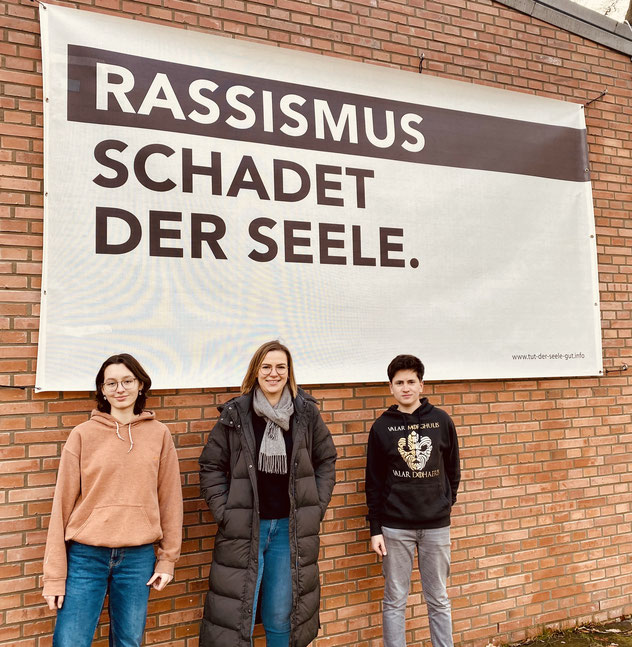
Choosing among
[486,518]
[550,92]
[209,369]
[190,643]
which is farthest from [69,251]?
[550,92]

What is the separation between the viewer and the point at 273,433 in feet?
8.83

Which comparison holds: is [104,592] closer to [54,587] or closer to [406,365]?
[54,587]

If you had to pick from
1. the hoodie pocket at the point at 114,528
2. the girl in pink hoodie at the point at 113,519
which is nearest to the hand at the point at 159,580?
the girl in pink hoodie at the point at 113,519

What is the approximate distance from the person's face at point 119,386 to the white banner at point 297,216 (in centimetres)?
37

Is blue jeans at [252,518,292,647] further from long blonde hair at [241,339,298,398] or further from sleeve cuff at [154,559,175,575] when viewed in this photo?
long blonde hair at [241,339,298,398]

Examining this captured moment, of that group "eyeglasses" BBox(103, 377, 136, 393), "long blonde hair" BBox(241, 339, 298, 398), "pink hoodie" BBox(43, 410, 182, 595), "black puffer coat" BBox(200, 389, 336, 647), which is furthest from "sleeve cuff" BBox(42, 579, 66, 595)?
"long blonde hair" BBox(241, 339, 298, 398)

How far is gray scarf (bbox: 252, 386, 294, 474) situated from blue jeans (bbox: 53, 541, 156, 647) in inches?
25.1

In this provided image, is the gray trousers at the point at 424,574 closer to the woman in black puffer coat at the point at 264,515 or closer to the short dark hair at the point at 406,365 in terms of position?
the woman in black puffer coat at the point at 264,515

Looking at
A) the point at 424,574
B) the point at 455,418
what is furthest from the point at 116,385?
the point at 455,418

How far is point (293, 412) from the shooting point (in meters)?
2.78

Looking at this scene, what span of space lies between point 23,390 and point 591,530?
3.79 metres

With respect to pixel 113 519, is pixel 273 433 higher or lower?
higher

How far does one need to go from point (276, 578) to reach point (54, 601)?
95 centimetres

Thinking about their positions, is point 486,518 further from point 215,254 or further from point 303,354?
point 215,254
